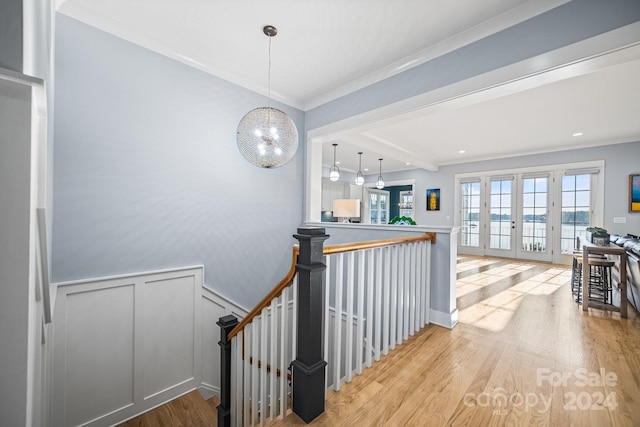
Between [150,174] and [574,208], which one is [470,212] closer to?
[574,208]

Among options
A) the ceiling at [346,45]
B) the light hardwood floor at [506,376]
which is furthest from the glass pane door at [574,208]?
the light hardwood floor at [506,376]

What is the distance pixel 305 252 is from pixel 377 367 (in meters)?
1.12

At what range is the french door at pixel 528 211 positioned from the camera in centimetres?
563

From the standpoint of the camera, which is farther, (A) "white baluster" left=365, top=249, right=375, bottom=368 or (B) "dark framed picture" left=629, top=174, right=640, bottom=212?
(B) "dark framed picture" left=629, top=174, right=640, bottom=212

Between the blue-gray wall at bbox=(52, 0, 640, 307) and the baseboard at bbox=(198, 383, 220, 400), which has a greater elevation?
the blue-gray wall at bbox=(52, 0, 640, 307)

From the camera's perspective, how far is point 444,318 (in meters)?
2.53

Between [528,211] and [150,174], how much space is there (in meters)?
7.74

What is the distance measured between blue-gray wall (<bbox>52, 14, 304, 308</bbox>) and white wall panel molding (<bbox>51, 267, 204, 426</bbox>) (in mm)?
162

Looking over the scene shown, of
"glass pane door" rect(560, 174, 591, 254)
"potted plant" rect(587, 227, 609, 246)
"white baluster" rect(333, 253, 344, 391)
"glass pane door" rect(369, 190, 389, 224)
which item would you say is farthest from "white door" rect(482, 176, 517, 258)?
"white baluster" rect(333, 253, 344, 391)

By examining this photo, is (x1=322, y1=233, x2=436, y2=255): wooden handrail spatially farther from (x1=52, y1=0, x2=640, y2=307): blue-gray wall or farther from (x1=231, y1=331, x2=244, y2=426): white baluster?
(x1=52, y1=0, x2=640, y2=307): blue-gray wall

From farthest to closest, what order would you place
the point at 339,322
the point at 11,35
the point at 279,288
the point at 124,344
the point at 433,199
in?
the point at 433,199
the point at 124,344
the point at 339,322
the point at 279,288
the point at 11,35

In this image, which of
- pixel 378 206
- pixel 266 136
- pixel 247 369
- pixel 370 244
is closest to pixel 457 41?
pixel 266 136

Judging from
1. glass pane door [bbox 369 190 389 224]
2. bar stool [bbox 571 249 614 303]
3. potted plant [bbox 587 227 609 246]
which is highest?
glass pane door [bbox 369 190 389 224]

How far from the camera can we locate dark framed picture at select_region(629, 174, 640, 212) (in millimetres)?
4844
